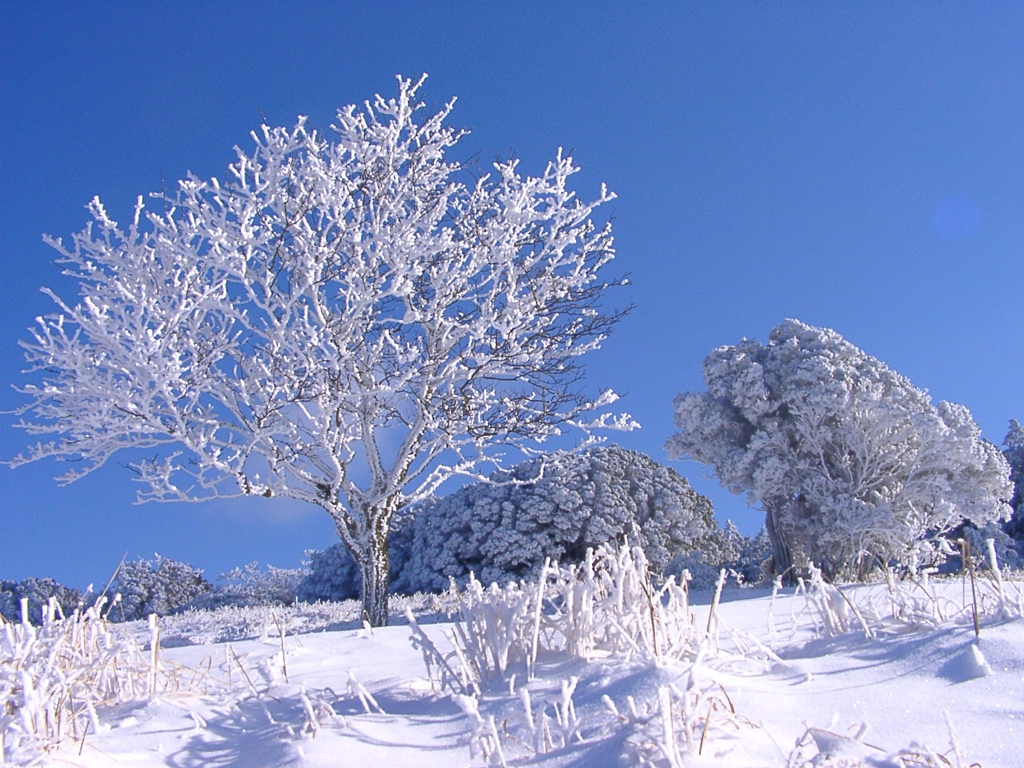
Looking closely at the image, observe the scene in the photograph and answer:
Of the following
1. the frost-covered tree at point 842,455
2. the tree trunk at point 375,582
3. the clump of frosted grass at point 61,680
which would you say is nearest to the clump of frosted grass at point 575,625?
the clump of frosted grass at point 61,680

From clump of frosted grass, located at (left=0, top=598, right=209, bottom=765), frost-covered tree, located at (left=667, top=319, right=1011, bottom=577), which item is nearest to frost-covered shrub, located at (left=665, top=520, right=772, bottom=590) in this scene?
frost-covered tree, located at (left=667, top=319, right=1011, bottom=577)

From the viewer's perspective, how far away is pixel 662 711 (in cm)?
135

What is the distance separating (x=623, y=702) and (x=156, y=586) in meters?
21.4

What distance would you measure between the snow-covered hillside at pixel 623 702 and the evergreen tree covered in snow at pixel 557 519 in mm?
14559

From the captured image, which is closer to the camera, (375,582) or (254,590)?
(375,582)

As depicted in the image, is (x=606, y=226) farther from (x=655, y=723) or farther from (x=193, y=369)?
(x=655, y=723)

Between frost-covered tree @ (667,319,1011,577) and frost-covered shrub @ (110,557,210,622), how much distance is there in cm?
1535

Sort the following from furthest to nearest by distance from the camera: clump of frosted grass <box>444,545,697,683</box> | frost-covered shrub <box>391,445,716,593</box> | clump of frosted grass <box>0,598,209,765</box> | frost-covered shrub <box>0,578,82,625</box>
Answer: frost-covered shrub <box>0,578,82,625</box> → frost-covered shrub <box>391,445,716,593</box> → clump of frosted grass <box>444,545,697,683</box> → clump of frosted grass <box>0,598,209,765</box>

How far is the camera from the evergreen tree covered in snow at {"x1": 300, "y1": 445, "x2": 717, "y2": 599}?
17.6 m

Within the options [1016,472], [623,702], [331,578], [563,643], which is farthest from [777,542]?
[1016,472]

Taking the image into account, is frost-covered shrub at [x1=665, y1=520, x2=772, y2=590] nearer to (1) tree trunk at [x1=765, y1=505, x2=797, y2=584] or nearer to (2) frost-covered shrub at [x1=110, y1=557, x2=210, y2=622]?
(1) tree trunk at [x1=765, y1=505, x2=797, y2=584]

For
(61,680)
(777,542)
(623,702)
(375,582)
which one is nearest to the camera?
(623,702)

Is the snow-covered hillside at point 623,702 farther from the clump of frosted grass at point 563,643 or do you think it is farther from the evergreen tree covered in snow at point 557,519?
the evergreen tree covered in snow at point 557,519

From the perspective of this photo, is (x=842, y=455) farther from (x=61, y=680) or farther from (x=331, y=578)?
(x=61, y=680)
